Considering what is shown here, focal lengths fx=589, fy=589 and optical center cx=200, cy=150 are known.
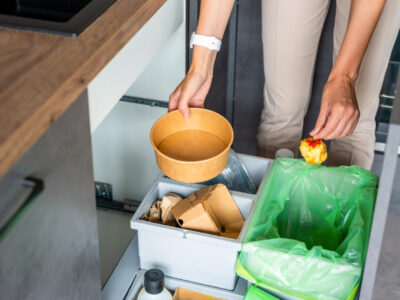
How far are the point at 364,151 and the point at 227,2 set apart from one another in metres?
0.59

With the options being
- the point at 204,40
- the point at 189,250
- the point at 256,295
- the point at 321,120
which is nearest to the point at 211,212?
the point at 189,250

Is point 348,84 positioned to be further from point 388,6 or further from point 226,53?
point 226,53

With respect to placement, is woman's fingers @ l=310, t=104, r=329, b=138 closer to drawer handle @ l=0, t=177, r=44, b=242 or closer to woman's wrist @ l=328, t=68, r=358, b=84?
woman's wrist @ l=328, t=68, r=358, b=84

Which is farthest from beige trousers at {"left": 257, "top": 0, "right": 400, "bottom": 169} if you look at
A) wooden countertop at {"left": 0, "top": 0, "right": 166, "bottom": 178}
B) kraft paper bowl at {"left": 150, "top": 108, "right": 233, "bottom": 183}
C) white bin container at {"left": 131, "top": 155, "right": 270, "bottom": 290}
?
wooden countertop at {"left": 0, "top": 0, "right": 166, "bottom": 178}

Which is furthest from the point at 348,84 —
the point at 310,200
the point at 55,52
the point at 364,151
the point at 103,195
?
the point at 103,195

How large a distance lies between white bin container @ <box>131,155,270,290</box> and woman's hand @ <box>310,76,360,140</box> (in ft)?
0.69

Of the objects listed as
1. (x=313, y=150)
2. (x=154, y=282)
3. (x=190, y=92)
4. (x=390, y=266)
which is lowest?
(x=390, y=266)

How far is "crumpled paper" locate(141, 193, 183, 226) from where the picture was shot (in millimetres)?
1286

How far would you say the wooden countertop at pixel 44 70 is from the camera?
0.72 m

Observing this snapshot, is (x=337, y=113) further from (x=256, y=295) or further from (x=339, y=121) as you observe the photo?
(x=256, y=295)

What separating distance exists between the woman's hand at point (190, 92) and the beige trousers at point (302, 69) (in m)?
0.30

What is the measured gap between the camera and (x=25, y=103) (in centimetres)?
76

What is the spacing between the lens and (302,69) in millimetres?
1682

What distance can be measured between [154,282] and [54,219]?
0.36 m
